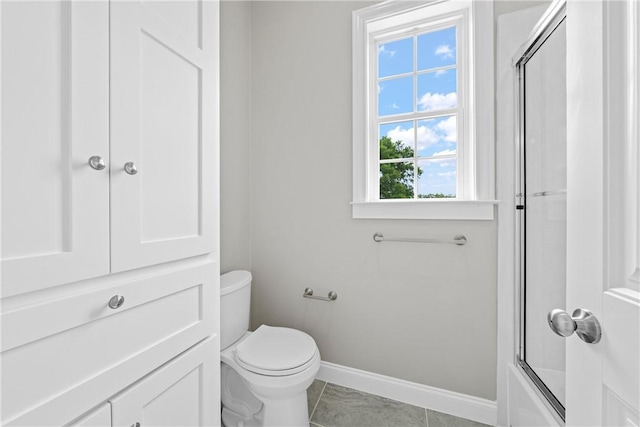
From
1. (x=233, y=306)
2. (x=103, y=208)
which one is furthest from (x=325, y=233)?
(x=103, y=208)

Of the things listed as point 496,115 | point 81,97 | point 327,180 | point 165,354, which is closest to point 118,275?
point 165,354

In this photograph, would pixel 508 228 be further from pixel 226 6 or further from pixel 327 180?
pixel 226 6

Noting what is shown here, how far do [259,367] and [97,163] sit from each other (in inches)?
40.3

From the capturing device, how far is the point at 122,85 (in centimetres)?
70

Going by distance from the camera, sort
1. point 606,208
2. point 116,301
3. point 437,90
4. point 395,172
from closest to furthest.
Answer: point 606,208 → point 116,301 → point 437,90 → point 395,172

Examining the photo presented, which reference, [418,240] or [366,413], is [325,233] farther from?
[366,413]

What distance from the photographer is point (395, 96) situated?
1.79 m

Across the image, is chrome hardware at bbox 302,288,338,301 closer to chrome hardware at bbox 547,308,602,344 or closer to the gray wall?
the gray wall

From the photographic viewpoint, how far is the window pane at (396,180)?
175 cm

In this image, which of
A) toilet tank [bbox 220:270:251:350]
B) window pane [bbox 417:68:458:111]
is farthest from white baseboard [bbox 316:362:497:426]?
window pane [bbox 417:68:458:111]

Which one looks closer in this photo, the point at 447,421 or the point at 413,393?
the point at 447,421

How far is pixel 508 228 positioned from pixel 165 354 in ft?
4.98

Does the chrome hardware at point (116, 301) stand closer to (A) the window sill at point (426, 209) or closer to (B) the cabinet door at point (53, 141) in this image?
(B) the cabinet door at point (53, 141)

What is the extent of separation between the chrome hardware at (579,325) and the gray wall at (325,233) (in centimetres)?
103
